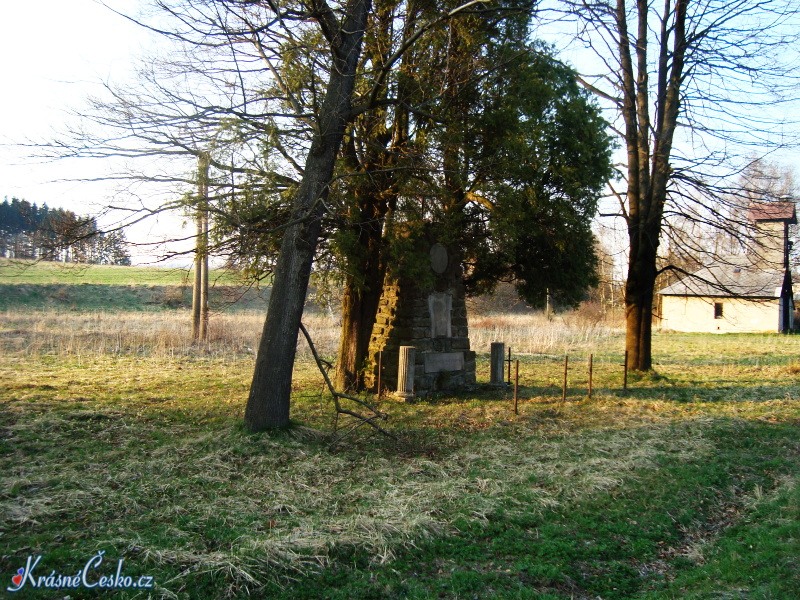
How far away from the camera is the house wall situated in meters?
40.4

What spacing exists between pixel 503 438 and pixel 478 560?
4.44 meters

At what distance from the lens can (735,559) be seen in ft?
17.9

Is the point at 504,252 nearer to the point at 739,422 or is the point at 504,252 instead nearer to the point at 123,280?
the point at 739,422

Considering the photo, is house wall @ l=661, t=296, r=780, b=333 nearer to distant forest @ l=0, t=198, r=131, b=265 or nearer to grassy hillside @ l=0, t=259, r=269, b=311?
grassy hillside @ l=0, t=259, r=269, b=311

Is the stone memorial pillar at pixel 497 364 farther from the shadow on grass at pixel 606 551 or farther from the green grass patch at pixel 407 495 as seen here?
the shadow on grass at pixel 606 551

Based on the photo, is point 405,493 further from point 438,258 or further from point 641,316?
point 641,316

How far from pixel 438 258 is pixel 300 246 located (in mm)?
4671

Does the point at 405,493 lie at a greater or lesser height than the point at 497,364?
lesser

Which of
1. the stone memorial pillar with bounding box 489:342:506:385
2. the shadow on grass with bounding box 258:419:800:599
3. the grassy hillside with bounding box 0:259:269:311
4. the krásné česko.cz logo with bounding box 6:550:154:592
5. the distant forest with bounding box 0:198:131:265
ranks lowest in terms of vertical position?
the shadow on grass with bounding box 258:419:800:599

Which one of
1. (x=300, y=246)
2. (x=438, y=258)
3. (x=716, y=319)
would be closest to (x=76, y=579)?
(x=300, y=246)

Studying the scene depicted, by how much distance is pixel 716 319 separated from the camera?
42.4 meters

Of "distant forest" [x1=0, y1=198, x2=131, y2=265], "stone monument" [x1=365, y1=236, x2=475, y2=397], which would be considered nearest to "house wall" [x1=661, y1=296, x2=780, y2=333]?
"stone monument" [x1=365, y1=236, x2=475, y2=397]

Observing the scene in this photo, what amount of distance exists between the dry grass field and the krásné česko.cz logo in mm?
58

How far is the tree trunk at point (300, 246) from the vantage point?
8891 millimetres
